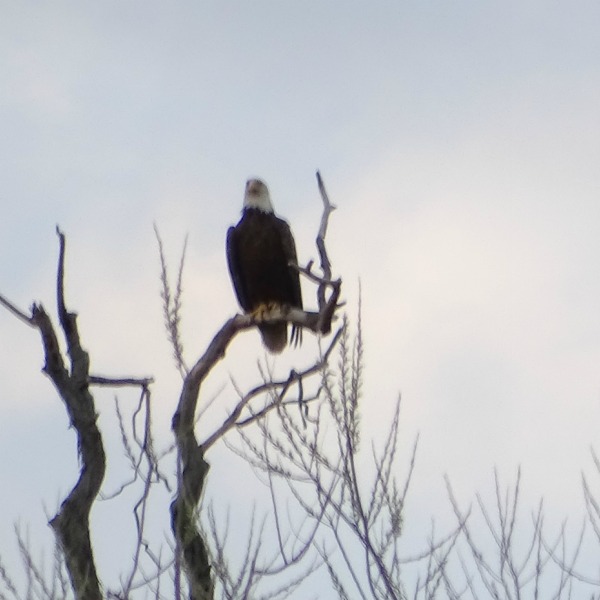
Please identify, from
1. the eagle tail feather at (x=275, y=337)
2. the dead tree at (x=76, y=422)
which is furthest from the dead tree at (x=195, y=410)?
the eagle tail feather at (x=275, y=337)

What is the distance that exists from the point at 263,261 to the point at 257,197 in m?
0.45

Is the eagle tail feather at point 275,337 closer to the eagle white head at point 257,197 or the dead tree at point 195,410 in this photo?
the eagle white head at point 257,197

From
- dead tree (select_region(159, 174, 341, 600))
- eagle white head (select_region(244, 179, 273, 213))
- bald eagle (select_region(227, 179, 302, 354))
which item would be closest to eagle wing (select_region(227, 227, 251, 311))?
bald eagle (select_region(227, 179, 302, 354))

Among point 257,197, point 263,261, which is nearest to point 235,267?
point 263,261

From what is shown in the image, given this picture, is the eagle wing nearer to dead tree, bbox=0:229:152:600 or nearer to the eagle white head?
the eagle white head

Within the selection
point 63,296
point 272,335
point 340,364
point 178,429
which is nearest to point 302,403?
point 340,364

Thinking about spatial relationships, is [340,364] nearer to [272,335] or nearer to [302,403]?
[302,403]

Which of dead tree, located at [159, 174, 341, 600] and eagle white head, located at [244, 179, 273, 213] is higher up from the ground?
eagle white head, located at [244, 179, 273, 213]

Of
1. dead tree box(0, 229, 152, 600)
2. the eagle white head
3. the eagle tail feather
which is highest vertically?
the eagle white head

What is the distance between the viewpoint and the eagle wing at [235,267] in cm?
724

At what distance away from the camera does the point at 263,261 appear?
709cm

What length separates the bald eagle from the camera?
710 centimetres

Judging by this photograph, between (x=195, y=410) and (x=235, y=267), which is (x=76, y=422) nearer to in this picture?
(x=195, y=410)

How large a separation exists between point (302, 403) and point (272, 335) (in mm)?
2072
